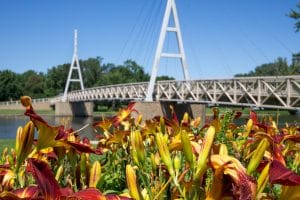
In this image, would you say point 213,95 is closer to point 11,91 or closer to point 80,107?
point 80,107

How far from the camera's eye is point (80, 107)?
5059 cm

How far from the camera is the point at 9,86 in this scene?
2534 inches

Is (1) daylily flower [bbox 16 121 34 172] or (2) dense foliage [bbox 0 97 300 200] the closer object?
(2) dense foliage [bbox 0 97 300 200]

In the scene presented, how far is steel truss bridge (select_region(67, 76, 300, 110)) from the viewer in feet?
56.3

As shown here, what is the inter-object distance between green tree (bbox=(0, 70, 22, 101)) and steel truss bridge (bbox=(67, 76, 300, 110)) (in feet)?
100

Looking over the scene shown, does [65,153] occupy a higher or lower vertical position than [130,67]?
lower

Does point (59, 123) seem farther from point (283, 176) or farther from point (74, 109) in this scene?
point (74, 109)

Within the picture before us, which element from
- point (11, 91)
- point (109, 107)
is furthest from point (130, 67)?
point (11, 91)

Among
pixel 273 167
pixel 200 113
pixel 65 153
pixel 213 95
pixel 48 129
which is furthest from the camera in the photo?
pixel 200 113

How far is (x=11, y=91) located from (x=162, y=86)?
137 feet

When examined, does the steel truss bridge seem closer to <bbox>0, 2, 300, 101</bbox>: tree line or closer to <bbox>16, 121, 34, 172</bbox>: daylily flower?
<bbox>16, 121, 34, 172</bbox>: daylily flower

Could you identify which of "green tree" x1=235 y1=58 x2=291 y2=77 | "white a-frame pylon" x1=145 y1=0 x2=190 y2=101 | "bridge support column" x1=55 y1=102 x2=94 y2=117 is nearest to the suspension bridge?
"white a-frame pylon" x1=145 y1=0 x2=190 y2=101

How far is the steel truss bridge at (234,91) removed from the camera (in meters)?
17.2

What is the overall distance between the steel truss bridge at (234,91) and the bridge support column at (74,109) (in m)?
12.5
